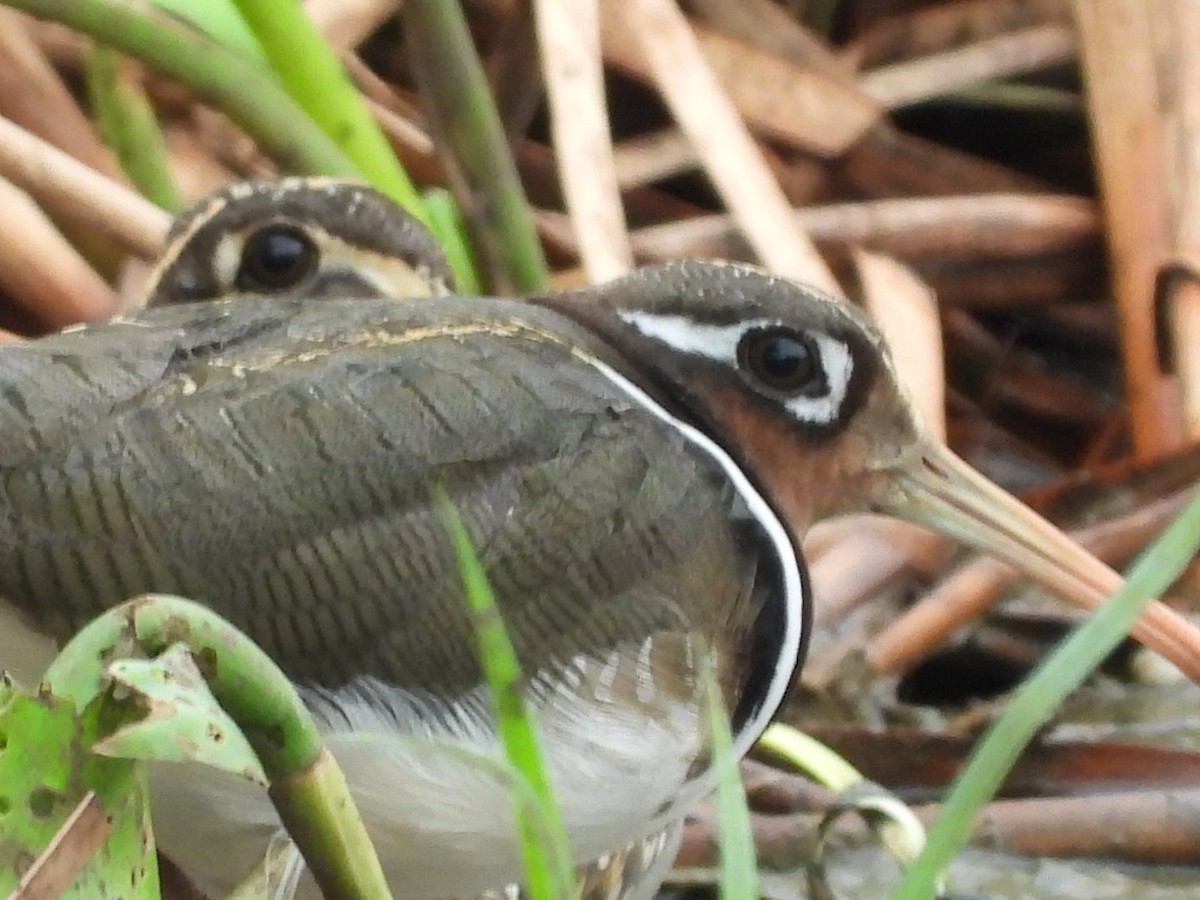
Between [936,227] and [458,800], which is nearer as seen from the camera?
[458,800]

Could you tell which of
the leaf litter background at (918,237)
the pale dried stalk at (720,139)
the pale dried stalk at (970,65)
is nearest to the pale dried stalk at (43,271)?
the leaf litter background at (918,237)

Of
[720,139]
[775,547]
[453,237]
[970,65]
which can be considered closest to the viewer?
[775,547]

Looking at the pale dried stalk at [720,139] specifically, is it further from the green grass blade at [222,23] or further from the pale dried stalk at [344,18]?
the green grass blade at [222,23]

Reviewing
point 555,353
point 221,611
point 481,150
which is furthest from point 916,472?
point 481,150

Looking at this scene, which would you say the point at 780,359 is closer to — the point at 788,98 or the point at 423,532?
the point at 423,532

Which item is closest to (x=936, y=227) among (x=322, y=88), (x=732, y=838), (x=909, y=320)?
(x=909, y=320)

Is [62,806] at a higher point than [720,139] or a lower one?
lower
